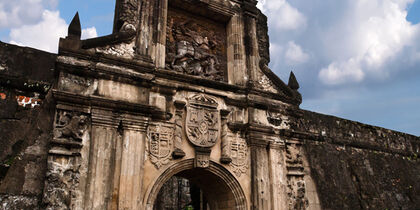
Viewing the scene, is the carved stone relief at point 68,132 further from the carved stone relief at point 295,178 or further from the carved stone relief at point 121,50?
the carved stone relief at point 295,178

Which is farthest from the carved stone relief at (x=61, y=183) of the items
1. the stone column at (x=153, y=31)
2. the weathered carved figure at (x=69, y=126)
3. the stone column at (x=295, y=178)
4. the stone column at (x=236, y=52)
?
the stone column at (x=295, y=178)

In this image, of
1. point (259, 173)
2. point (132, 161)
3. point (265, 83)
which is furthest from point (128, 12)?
point (259, 173)

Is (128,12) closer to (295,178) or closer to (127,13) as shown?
(127,13)

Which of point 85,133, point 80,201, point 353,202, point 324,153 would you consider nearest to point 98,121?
point 85,133

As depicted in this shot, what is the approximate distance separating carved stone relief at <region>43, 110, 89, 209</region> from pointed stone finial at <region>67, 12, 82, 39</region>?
1.36 metres

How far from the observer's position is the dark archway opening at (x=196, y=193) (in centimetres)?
716

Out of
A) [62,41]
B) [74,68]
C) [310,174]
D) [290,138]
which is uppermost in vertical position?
[62,41]

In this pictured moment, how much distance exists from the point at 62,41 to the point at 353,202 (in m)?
8.33

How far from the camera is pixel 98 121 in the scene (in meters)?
5.89

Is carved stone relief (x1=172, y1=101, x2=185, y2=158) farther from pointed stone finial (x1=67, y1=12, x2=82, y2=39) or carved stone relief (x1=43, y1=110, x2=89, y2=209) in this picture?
pointed stone finial (x1=67, y1=12, x2=82, y2=39)

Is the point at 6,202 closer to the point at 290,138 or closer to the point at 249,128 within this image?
the point at 249,128

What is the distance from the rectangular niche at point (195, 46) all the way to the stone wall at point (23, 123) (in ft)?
7.79

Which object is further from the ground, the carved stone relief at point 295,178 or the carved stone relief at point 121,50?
the carved stone relief at point 121,50

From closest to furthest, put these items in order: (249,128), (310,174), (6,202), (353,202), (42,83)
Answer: (6,202) → (42,83) → (249,128) → (310,174) → (353,202)
